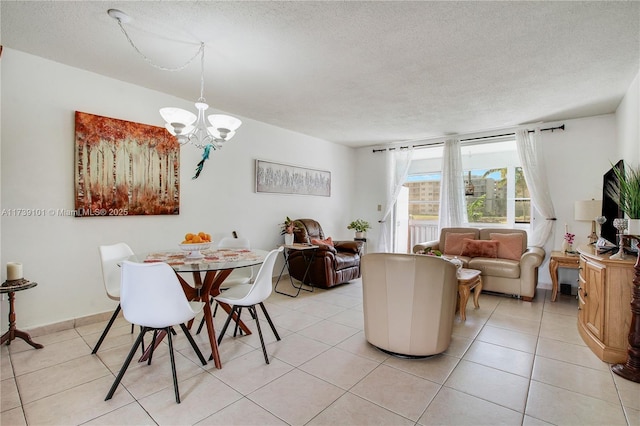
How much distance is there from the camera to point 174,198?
3.83 m

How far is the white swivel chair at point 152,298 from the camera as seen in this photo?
1921 millimetres

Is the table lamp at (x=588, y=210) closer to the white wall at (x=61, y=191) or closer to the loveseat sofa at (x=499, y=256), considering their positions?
the loveseat sofa at (x=499, y=256)

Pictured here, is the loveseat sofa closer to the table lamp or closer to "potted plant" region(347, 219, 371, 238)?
the table lamp

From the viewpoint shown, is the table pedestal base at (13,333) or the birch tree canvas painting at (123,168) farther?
the birch tree canvas painting at (123,168)

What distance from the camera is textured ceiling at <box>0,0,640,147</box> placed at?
2.13m

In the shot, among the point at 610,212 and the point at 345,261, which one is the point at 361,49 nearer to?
the point at 345,261

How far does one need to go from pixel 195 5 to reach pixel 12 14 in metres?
1.36

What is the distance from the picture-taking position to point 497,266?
171 inches

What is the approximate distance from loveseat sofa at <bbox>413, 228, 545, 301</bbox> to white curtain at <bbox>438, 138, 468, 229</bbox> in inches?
12.1

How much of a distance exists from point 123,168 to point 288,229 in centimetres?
240

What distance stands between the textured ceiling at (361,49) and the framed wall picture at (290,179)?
1.09 metres

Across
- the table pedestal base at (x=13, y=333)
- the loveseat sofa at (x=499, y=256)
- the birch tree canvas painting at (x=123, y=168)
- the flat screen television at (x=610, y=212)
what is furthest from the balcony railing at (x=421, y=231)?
the table pedestal base at (x=13, y=333)

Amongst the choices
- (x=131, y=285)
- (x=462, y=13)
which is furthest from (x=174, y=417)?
(x=462, y=13)

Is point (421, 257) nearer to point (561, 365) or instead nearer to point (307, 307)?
point (561, 365)
